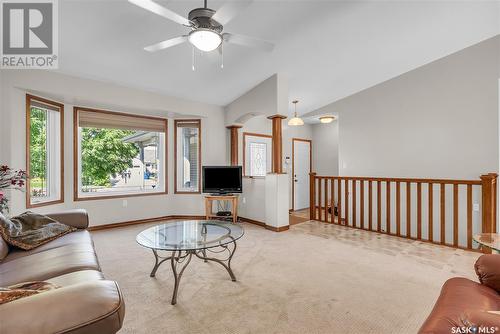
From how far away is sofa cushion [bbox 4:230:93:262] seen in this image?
1.90 metres

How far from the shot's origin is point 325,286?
2293 mm

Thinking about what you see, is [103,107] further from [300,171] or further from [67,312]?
[300,171]

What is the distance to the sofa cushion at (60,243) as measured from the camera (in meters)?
1.90

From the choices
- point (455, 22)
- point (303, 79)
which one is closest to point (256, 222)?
point (303, 79)

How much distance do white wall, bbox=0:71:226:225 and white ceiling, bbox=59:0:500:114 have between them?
0.23 m

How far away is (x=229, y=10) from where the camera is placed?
5.76 feet

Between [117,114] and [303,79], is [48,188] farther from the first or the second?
[303,79]

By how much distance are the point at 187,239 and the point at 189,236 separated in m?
0.11

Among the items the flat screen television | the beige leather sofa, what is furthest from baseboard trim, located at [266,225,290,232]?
the beige leather sofa

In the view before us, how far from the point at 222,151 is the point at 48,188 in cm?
305

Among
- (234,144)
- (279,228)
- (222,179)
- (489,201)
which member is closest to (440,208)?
(489,201)

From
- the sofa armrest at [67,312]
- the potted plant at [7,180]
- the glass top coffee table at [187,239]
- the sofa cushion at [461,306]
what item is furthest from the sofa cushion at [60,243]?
the sofa cushion at [461,306]

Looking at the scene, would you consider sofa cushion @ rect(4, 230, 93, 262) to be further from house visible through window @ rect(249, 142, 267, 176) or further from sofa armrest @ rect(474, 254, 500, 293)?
house visible through window @ rect(249, 142, 267, 176)

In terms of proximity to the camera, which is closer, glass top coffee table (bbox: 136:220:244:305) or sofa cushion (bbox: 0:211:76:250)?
sofa cushion (bbox: 0:211:76:250)
